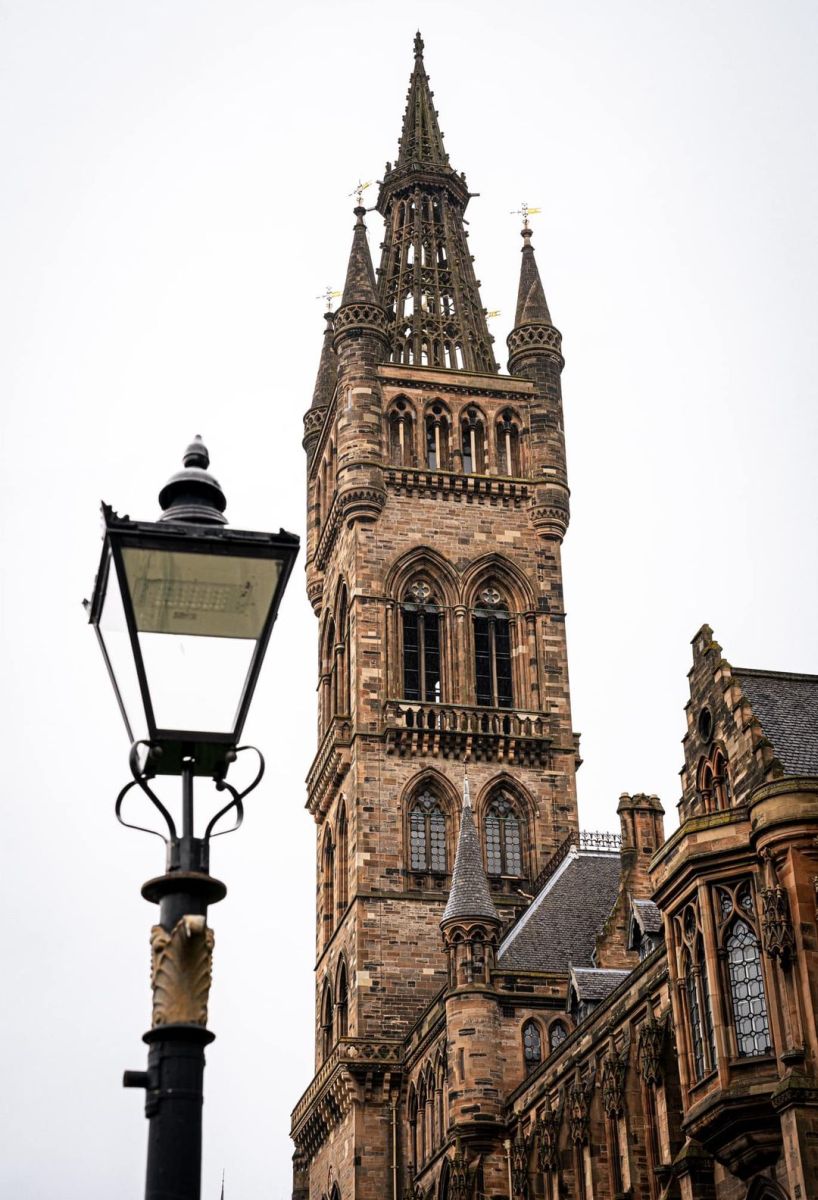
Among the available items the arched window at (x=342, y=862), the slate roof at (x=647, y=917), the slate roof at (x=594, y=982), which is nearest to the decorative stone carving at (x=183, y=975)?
the slate roof at (x=647, y=917)

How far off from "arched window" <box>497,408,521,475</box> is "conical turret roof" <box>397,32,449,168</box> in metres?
16.8

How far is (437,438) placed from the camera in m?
75.6

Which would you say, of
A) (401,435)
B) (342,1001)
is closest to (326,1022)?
(342,1001)

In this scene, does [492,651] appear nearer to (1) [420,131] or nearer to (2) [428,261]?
(2) [428,261]

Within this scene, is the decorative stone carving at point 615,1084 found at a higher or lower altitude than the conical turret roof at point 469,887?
lower

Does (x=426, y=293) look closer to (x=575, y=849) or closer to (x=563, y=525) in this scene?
(x=563, y=525)

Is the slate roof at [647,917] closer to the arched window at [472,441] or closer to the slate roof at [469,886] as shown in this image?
the slate roof at [469,886]

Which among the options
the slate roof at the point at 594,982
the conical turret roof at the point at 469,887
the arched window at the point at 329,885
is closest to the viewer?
the slate roof at the point at 594,982

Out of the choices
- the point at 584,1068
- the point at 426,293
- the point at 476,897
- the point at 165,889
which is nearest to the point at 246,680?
the point at 165,889

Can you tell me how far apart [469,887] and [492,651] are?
15.2 meters

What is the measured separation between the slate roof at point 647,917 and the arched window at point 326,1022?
20.2m

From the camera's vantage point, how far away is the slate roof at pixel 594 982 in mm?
53688

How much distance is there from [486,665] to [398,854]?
8886 mm

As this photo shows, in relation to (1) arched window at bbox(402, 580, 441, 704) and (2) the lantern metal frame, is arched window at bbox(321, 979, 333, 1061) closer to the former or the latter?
(1) arched window at bbox(402, 580, 441, 704)
